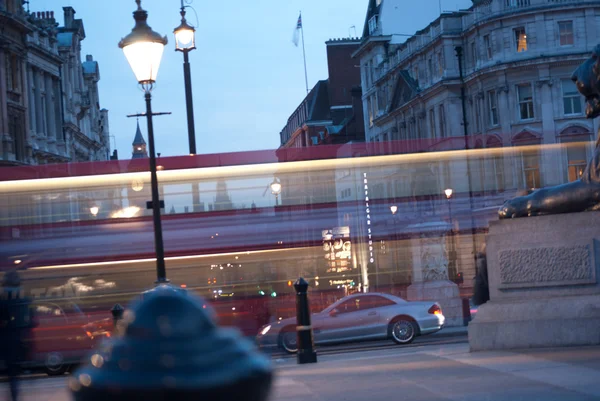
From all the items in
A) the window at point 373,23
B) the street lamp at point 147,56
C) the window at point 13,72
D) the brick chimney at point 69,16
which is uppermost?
the brick chimney at point 69,16

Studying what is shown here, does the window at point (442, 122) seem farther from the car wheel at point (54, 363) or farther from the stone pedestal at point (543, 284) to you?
the stone pedestal at point (543, 284)

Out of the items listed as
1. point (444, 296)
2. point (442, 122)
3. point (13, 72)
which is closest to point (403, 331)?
point (444, 296)

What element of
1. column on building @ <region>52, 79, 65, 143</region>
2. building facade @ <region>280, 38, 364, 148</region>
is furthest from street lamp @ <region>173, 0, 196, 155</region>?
building facade @ <region>280, 38, 364, 148</region>

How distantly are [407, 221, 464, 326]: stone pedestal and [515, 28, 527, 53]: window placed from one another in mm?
28322

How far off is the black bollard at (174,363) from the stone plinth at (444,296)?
62.1ft

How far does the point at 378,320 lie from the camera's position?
19125 millimetres

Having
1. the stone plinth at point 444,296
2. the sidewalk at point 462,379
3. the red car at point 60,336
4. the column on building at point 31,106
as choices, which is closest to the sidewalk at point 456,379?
the sidewalk at point 462,379

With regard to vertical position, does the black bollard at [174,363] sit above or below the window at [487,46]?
below

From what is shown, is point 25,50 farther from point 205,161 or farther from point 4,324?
point 4,324

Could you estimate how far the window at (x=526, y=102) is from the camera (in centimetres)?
4801

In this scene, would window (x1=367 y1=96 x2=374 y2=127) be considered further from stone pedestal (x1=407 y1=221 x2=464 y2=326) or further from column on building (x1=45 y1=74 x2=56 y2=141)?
stone pedestal (x1=407 y1=221 x2=464 y2=326)

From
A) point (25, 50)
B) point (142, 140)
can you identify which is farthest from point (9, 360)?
point (142, 140)

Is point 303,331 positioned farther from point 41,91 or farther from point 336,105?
point 336,105

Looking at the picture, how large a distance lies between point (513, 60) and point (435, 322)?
31.7m
